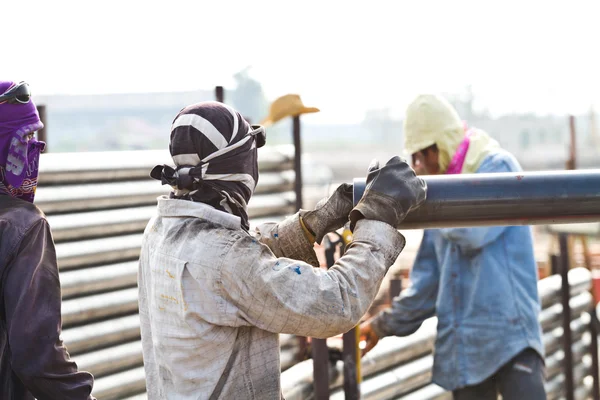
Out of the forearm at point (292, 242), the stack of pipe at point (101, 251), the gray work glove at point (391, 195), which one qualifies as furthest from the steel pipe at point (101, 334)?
the gray work glove at point (391, 195)

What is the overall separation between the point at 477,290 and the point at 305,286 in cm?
190

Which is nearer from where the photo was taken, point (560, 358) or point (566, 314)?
point (566, 314)

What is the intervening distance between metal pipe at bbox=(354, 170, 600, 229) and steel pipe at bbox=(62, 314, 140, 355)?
174 centimetres

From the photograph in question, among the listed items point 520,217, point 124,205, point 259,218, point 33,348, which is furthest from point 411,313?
point 33,348

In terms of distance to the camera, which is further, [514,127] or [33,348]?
[514,127]

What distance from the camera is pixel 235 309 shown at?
1.87 m

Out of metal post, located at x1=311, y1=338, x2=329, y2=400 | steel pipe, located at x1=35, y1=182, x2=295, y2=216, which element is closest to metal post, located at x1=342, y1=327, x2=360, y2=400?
metal post, located at x1=311, y1=338, x2=329, y2=400

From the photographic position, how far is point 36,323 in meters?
2.03

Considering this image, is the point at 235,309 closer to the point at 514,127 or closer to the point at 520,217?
the point at 520,217

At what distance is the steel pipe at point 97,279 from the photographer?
318 cm

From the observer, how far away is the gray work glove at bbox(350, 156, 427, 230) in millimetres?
1898

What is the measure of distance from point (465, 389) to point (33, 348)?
2.28 m

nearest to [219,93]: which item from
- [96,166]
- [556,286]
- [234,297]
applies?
[96,166]

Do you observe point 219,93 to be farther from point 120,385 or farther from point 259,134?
point 259,134
